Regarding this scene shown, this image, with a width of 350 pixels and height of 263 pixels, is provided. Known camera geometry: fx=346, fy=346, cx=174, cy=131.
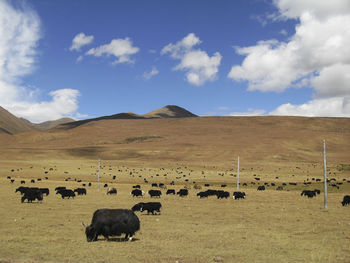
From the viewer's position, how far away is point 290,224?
822 inches

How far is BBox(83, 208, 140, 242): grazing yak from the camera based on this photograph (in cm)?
1525

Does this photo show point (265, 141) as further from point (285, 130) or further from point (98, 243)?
point (98, 243)

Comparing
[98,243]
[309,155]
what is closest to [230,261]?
[98,243]

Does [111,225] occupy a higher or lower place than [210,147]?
lower

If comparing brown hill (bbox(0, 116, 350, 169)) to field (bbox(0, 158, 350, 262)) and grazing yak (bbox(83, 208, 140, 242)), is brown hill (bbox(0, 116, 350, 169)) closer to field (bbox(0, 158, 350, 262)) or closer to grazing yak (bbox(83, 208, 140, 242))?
field (bbox(0, 158, 350, 262))

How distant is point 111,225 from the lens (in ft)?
50.4

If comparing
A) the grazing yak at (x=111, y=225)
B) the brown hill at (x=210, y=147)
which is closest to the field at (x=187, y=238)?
the grazing yak at (x=111, y=225)

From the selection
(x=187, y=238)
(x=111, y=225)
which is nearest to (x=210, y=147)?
(x=187, y=238)

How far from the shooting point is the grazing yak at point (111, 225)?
1525 centimetres

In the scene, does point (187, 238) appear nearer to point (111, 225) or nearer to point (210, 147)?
point (111, 225)

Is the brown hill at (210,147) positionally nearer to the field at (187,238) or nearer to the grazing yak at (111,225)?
the field at (187,238)

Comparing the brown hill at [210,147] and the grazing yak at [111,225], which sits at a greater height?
the brown hill at [210,147]

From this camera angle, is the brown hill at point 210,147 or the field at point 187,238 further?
the brown hill at point 210,147

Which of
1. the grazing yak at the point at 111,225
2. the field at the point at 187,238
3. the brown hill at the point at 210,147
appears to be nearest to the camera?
the field at the point at 187,238
